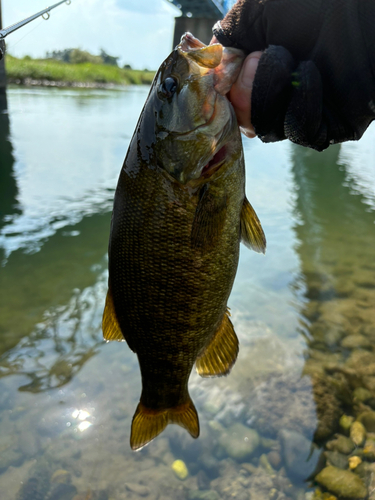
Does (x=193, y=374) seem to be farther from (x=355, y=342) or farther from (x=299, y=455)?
(x=355, y=342)

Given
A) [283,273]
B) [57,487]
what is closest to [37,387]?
[57,487]

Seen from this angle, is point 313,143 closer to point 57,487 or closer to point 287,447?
point 287,447

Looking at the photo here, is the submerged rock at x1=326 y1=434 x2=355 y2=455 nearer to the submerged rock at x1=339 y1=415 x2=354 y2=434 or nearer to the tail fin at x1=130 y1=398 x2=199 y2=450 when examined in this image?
the submerged rock at x1=339 y1=415 x2=354 y2=434

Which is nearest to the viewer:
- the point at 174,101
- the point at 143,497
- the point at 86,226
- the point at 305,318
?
the point at 174,101

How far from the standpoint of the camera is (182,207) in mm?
1742

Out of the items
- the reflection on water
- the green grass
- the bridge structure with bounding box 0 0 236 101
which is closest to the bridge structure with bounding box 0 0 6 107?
the bridge structure with bounding box 0 0 236 101

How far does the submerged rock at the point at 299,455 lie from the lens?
3523 millimetres

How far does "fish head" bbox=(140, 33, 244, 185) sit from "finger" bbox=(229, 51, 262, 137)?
0.22 ft

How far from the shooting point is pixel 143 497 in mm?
3344

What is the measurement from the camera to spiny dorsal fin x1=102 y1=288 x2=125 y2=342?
6.69ft

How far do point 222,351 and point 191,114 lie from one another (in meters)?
1.20

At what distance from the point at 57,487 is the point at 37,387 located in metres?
1.06

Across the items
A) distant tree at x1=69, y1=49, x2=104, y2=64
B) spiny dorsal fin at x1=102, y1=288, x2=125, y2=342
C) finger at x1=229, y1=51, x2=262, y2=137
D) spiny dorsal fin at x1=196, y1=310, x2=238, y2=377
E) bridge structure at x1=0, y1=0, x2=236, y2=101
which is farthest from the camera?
distant tree at x1=69, y1=49, x2=104, y2=64

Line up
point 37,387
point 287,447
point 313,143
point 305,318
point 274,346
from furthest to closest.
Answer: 1. point 305,318
2. point 274,346
3. point 37,387
4. point 287,447
5. point 313,143
